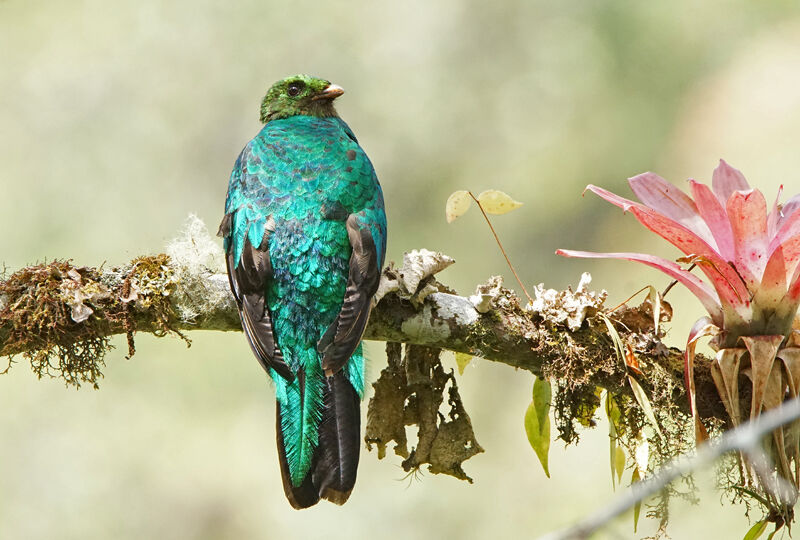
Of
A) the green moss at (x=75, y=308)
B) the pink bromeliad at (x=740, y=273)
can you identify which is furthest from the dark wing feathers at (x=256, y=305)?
the pink bromeliad at (x=740, y=273)

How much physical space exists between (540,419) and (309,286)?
102cm

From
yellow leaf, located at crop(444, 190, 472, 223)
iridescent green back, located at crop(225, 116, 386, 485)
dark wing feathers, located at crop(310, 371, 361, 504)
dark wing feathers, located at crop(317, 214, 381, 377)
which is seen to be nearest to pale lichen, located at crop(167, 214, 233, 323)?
iridescent green back, located at crop(225, 116, 386, 485)

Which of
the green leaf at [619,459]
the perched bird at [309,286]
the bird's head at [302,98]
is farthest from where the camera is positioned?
the bird's head at [302,98]

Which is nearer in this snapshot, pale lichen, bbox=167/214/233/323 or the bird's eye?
pale lichen, bbox=167/214/233/323

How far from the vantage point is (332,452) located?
3166 mm

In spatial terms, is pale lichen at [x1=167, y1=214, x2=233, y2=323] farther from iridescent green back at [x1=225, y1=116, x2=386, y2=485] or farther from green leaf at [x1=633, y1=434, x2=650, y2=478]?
green leaf at [x1=633, y1=434, x2=650, y2=478]

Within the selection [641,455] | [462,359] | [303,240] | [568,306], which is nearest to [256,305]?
[303,240]

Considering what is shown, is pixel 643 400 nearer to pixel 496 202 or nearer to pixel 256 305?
pixel 496 202

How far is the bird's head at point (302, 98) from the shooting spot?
468 cm

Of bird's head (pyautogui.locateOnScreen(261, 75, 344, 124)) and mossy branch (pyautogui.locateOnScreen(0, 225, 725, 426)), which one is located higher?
bird's head (pyautogui.locateOnScreen(261, 75, 344, 124))

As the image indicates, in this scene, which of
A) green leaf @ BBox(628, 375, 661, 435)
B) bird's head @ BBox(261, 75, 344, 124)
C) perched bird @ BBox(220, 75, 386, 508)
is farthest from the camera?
bird's head @ BBox(261, 75, 344, 124)

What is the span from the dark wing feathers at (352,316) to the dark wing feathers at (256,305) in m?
0.17

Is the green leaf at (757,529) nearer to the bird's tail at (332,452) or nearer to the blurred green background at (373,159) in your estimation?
the bird's tail at (332,452)

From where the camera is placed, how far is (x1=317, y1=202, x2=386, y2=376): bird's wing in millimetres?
3084
